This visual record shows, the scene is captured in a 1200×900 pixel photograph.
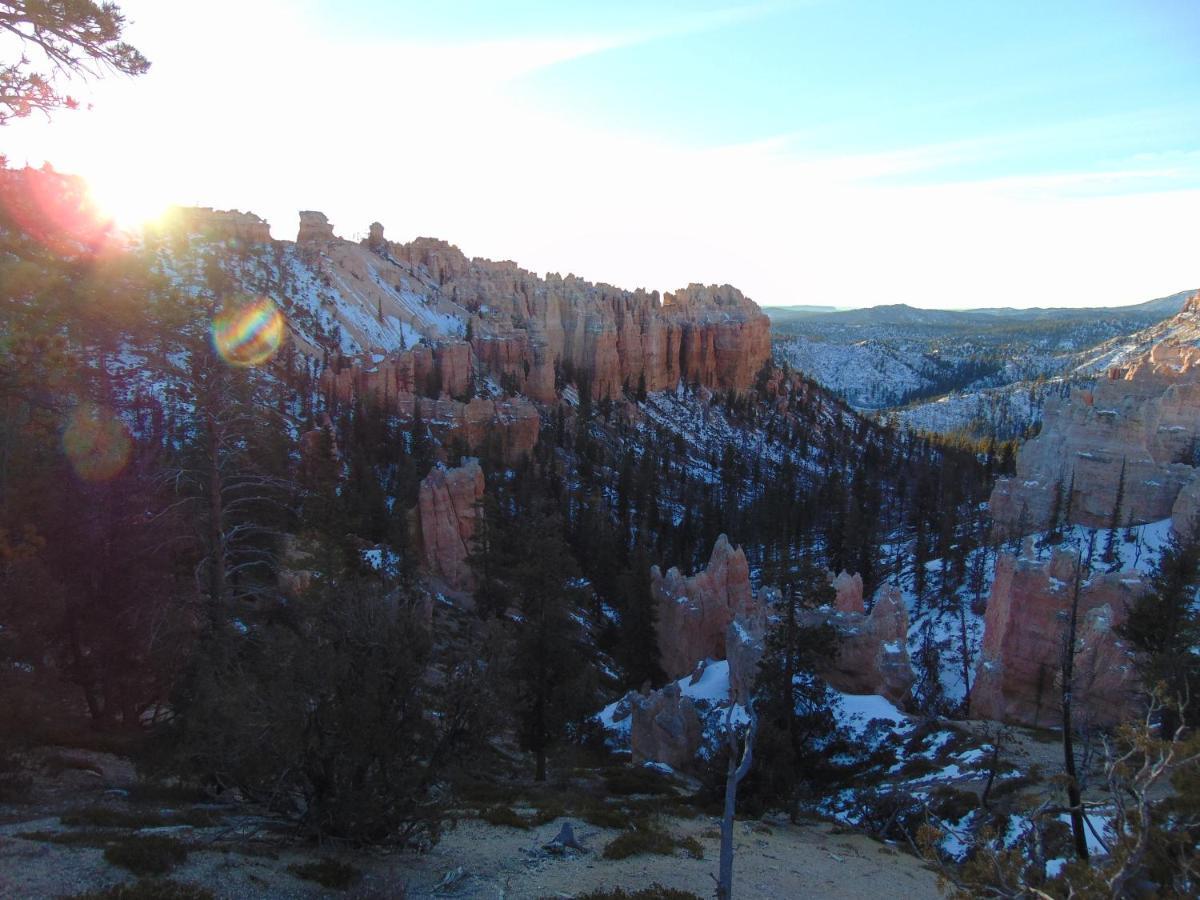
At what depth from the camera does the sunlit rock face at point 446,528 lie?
133 ft

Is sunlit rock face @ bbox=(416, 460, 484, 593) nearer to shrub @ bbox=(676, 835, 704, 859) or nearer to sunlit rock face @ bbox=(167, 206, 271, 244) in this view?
shrub @ bbox=(676, 835, 704, 859)

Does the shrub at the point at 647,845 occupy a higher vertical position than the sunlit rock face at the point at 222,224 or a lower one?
lower

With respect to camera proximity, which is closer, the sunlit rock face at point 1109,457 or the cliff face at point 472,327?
the sunlit rock face at point 1109,457

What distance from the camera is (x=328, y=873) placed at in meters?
→ 8.34

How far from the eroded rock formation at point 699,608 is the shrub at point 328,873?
83.9 ft

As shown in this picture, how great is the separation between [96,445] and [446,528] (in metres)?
27.1

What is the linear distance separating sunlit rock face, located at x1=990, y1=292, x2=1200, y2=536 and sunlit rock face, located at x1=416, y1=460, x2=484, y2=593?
1246 inches

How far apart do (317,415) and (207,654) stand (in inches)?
1923

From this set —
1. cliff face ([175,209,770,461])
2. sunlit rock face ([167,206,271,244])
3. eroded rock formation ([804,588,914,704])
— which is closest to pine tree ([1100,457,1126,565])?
eroded rock formation ([804,588,914,704])

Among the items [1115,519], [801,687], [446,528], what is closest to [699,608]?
[801,687]

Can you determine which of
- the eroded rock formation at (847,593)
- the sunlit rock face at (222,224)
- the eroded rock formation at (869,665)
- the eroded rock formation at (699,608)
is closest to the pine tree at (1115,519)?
the eroded rock formation at (847,593)

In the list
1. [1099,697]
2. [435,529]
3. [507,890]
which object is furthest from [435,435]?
[507,890]

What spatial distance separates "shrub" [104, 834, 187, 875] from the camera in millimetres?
7570

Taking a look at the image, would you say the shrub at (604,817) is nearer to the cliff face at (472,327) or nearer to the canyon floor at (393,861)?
the canyon floor at (393,861)
